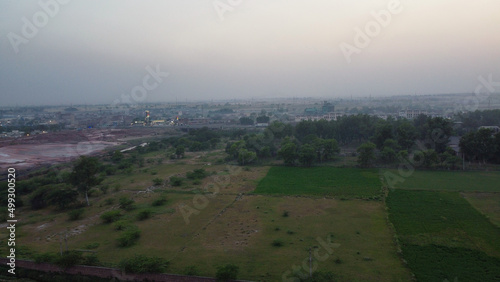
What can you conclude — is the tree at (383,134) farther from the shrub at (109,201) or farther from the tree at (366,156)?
the shrub at (109,201)

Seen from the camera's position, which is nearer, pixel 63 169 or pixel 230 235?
pixel 230 235

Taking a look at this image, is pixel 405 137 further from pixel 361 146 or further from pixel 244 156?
pixel 244 156

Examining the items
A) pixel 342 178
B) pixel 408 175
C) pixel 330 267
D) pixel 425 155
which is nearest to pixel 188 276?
pixel 330 267

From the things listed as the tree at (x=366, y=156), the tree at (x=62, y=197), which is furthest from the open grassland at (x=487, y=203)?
the tree at (x=62, y=197)

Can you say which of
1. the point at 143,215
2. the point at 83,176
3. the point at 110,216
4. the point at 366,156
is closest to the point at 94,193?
the point at 83,176

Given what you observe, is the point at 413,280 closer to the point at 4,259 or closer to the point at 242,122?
the point at 4,259
